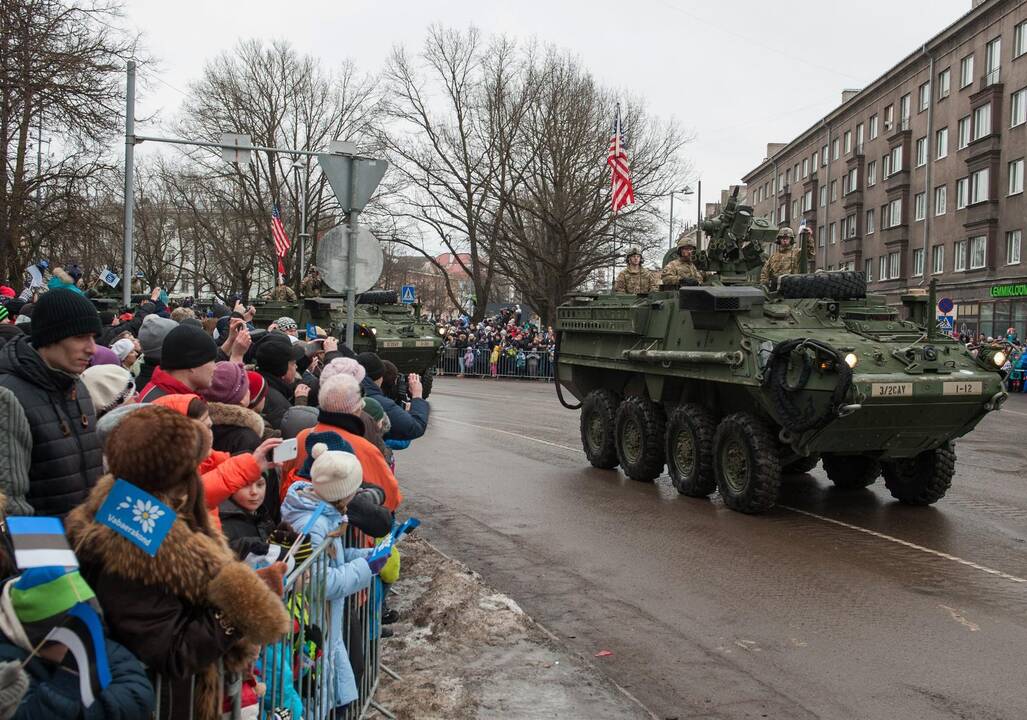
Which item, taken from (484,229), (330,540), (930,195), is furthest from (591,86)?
(330,540)

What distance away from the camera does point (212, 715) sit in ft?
10.00

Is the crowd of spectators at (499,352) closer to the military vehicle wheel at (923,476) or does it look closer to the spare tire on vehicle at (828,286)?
the spare tire on vehicle at (828,286)

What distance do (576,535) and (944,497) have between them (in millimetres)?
4516

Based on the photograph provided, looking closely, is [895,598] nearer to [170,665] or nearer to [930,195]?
[170,665]

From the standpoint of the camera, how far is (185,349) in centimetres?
495

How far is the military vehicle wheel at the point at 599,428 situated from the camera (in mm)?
13461

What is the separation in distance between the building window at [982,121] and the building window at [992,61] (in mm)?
927

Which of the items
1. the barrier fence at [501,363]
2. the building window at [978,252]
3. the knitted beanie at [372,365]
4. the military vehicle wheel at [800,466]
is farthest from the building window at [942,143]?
the knitted beanie at [372,365]

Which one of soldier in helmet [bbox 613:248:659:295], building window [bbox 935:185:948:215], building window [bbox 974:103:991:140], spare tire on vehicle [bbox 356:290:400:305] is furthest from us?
building window [bbox 935:185:948:215]

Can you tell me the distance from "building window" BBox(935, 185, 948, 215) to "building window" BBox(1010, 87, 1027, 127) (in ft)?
19.2

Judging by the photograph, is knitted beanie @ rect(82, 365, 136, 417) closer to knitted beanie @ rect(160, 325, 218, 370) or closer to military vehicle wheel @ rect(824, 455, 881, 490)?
knitted beanie @ rect(160, 325, 218, 370)

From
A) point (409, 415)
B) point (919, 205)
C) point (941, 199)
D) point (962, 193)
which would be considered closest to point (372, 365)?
point (409, 415)

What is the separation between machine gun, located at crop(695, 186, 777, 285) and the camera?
1345cm

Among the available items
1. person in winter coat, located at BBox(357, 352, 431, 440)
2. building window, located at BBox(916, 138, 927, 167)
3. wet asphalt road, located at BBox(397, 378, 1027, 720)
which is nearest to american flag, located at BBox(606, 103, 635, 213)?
wet asphalt road, located at BBox(397, 378, 1027, 720)
